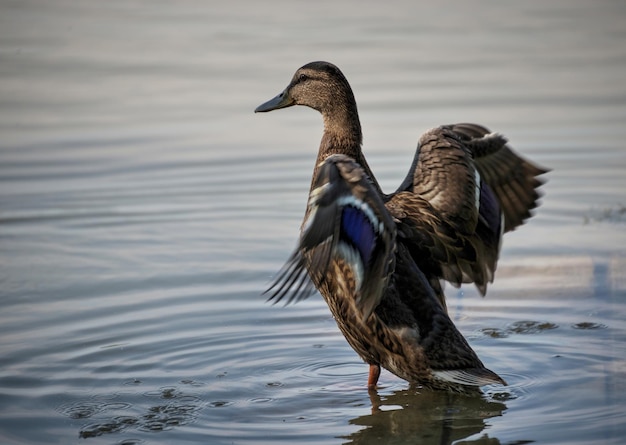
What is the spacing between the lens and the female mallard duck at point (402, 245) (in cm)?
526

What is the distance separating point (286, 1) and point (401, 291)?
34.2 feet

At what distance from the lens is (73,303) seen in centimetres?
730

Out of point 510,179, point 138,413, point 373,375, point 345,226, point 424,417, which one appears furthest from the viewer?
point 510,179

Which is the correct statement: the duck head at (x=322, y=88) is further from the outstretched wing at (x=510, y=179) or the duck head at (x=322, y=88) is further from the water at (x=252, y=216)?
the water at (x=252, y=216)

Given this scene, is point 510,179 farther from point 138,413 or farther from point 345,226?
point 138,413

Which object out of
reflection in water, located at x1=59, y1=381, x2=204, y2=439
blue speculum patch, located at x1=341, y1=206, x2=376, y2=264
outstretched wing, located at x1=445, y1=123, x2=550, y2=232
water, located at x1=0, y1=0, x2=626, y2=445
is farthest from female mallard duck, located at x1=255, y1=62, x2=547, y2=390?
reflection in water, located at x1=59, y1=381, x2=204, y2=439

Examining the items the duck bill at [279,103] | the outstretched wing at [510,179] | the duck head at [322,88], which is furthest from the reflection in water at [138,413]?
the outstretched wing at [510,179]

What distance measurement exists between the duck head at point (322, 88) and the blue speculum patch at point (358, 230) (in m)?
1.45

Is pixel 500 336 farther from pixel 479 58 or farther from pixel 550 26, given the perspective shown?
pixel 550 26

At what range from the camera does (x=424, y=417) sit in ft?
18.9

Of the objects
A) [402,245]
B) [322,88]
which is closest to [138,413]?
[402,245]

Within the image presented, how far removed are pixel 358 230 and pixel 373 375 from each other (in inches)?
47.6

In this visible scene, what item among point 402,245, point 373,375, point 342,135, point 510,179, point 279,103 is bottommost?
point 373,375

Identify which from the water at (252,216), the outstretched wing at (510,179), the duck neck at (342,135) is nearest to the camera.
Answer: the water at (252,216)
